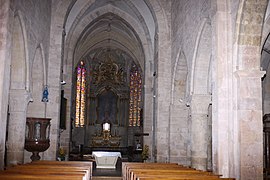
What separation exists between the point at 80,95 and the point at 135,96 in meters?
4.53

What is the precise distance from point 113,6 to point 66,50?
355cm

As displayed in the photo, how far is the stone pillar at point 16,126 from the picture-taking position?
12078 millimetres

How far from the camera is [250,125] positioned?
863cm

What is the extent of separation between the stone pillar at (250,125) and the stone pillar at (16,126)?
22.3ft

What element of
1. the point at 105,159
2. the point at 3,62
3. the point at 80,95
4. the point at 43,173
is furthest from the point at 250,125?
the point at 80,95

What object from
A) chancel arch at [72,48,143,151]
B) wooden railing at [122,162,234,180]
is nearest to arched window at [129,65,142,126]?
chancel arch at [72,48,143,151]

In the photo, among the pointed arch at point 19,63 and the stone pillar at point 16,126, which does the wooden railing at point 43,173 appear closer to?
the stone pillar at point 16,126

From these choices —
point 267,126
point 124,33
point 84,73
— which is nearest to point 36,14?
point 267,126

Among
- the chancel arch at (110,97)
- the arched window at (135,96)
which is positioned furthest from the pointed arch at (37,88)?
the arched window at (135,96)

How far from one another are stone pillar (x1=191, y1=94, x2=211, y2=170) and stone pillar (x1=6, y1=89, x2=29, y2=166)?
5.50m

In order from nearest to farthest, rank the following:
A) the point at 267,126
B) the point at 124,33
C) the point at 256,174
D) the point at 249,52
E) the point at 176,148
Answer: the point at 256,174 < the point at 249,52 < the point at 267,126 < the point at 176,148 < the point at 124,33

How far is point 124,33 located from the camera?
26.4m

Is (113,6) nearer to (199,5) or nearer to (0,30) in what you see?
(199,5)

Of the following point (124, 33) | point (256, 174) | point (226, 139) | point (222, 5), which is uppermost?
point (124, 33)
